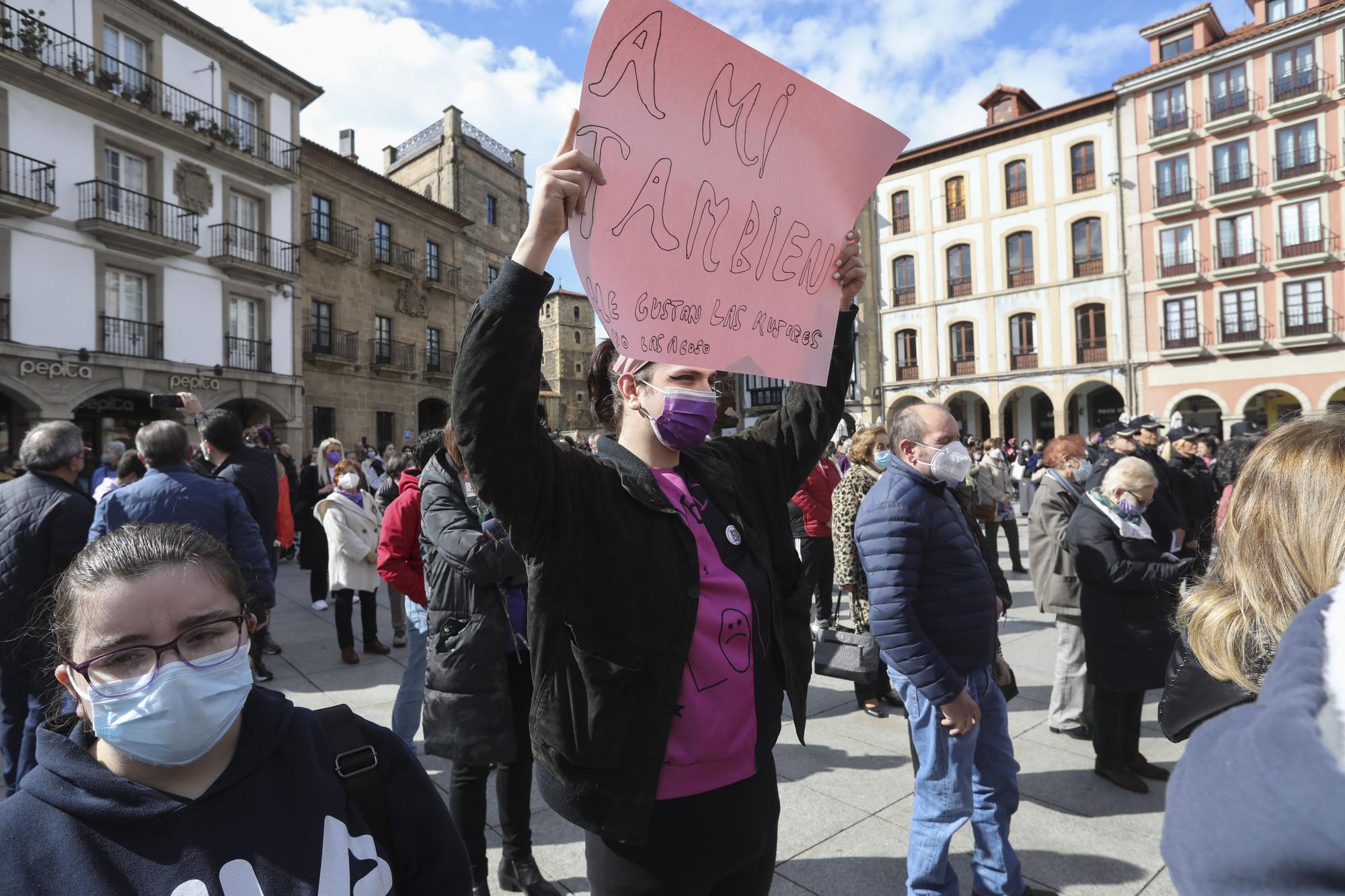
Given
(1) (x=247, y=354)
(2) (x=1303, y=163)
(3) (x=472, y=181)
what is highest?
(3) (x=472, y=181)

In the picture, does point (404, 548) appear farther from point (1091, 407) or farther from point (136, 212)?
point (1091, 407)

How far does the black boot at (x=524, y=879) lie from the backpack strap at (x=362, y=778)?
1.72m

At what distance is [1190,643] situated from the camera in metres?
1.20

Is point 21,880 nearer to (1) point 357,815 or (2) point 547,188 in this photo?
(1) point 357,815

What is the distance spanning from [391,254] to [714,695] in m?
25.5

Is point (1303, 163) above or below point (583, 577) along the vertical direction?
above

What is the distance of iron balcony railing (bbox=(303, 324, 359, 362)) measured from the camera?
2116 cm

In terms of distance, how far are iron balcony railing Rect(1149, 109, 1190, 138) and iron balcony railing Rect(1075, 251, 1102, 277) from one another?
447 cm

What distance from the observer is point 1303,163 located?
2381 cm

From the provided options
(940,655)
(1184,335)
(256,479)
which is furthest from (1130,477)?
(1184,335)

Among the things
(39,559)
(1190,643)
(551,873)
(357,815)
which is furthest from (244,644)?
(39,559)

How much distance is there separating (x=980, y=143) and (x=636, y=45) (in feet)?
107

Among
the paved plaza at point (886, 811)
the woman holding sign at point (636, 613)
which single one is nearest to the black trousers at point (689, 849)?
the woman holding sign at point (636, 613)

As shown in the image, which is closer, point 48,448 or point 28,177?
point 48,448
